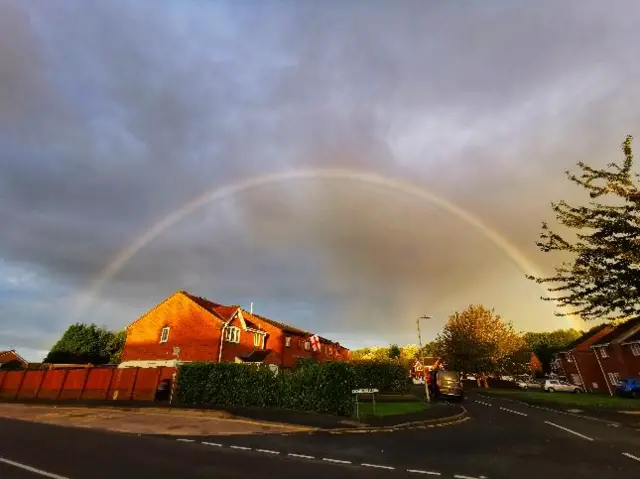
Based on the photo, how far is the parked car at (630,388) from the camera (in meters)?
38.9

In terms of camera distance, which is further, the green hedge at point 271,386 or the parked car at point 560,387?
the parked car at point 560,387

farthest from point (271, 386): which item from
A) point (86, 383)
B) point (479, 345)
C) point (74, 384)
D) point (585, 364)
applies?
point (585, 364)

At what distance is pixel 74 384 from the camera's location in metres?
34.9

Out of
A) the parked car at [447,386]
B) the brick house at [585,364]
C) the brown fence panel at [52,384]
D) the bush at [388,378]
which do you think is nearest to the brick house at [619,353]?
the brick house at [585,364]

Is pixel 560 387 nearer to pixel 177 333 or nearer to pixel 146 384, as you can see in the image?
pixel 177 333

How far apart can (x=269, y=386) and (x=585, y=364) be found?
5297 cm

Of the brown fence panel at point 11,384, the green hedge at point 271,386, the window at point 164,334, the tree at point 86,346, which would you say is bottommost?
the green hedge at point 271,386

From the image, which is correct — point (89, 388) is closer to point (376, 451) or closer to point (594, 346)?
point (376, 451)

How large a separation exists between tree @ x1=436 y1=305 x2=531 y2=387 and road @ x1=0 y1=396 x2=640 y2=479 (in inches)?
1714

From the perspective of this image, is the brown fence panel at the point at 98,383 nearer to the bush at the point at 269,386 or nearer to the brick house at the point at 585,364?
Result: the bush at the point at 269,386

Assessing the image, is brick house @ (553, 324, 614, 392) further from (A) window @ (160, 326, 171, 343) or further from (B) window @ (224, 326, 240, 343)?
(A) window @ (160, 326, 171, 343)

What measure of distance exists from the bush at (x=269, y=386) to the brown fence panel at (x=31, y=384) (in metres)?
17.8

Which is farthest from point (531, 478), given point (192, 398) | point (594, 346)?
point (594, 346)

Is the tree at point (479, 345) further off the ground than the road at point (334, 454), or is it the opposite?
the tree at point (479, 345)
